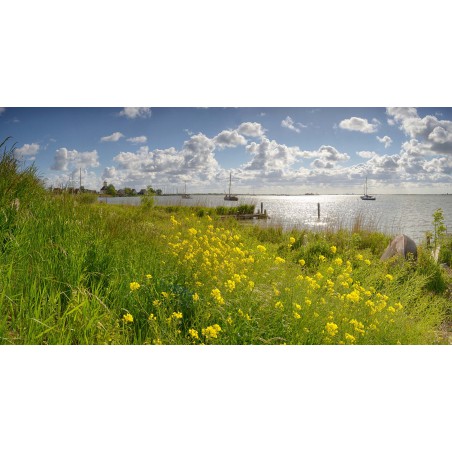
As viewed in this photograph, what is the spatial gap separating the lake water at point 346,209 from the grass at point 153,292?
0.53 metres

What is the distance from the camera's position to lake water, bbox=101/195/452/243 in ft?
14.1

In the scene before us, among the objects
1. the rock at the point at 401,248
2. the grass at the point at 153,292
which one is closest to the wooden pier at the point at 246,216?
the grass at the point at 153,292

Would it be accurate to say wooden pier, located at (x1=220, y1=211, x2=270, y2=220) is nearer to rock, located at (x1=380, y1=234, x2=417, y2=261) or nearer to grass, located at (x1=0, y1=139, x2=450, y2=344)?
grass, located at (x1=0, y1=139, x2=450, y2=344)

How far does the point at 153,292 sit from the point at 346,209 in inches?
120

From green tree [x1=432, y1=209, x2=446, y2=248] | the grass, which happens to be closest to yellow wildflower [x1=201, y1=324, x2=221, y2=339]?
the grass

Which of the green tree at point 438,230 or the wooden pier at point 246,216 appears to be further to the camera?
the green tree at point 438,230

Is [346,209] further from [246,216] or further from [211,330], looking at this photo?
[211,330]

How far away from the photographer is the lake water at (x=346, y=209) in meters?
4.29

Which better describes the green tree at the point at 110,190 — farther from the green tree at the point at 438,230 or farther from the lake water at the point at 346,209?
the green tree at the point at 438,230

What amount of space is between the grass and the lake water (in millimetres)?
529
